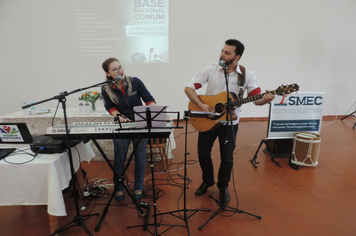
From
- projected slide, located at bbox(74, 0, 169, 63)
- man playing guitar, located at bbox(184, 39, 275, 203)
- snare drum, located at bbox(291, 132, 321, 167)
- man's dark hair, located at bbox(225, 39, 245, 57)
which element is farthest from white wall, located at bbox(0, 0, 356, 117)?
man's dark hair, located at bbox(225, 39, 245, 57)

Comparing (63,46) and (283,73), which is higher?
(63,46)

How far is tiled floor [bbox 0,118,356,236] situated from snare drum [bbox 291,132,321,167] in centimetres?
12

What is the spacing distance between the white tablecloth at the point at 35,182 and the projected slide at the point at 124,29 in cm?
410

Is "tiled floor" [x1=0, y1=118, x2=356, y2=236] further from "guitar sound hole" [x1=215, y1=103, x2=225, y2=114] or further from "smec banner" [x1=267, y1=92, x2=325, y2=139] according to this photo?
"guitar sound hole" [x1=215, y1=103, x2=225, y2=114]

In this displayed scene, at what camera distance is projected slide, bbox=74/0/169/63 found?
5.07 metres

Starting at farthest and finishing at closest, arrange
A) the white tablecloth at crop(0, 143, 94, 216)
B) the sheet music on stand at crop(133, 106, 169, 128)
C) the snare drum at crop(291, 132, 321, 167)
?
the snare drum at crop(291, 132, 321, 167) < the white tablecloth at crop(0, 143, 94, 216) < the sheet music on stand at crop(133, 106, 169, 128)

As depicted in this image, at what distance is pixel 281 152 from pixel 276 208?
156 cm

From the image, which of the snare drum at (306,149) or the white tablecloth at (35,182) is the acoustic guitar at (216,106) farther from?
the snare drum at (306,149)

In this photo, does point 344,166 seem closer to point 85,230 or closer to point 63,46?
point 85,230

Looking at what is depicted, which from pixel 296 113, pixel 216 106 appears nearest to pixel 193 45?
pixel 296 113

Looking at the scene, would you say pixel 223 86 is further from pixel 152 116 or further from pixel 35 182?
pixel 35 182

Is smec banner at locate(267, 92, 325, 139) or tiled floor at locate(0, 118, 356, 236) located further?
smec banner at locate(267, 92, 325, 139)

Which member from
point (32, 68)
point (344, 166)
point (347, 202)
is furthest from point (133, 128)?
point (32, 68)

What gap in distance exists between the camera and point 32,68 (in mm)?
5273
